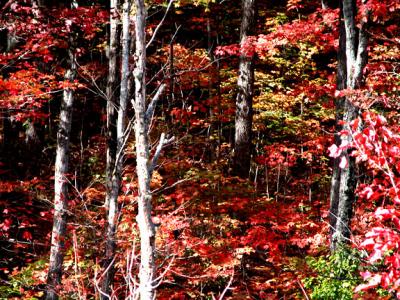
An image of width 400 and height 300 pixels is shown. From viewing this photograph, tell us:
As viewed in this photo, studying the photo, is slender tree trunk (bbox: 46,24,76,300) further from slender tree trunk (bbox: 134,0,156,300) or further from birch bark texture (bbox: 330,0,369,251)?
birch bark texture (bbox: 330,0,369,251)

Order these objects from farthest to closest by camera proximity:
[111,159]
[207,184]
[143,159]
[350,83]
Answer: [207,184] → [350,83] → [111,159] → [143,159]

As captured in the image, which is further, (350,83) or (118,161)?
(350,83)

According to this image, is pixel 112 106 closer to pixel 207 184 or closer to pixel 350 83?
pixel 207 184

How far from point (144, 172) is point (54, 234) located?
4.99 meters

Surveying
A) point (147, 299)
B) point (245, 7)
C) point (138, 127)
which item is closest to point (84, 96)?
point (245, 7)

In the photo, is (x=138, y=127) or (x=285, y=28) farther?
(x=285, y=28)

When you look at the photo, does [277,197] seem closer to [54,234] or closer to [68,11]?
[54,234]

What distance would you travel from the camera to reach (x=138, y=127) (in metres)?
5.02

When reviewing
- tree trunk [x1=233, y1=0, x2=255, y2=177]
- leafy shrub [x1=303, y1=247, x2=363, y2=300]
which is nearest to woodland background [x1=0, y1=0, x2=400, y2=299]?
leafy shrub [x1=303, y1=247, x2=363, y2=300]

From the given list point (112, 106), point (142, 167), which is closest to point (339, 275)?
point (142, 167)

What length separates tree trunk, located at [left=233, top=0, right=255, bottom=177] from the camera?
1198cm

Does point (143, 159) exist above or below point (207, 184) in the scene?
above

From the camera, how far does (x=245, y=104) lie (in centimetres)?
1198

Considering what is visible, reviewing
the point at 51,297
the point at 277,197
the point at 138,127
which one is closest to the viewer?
the point at 138,127
